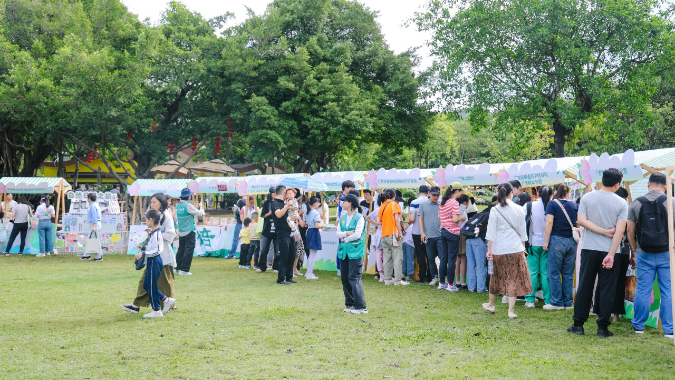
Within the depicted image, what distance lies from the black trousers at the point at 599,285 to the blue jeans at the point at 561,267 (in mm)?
1452

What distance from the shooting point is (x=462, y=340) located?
6.07 m

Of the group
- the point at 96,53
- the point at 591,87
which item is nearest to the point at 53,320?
the point at 96,53

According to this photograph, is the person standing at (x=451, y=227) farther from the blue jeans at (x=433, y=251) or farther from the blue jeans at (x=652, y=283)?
the blue jeans at (x=652, y=283)

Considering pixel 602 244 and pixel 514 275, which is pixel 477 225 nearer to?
pixel 514 275

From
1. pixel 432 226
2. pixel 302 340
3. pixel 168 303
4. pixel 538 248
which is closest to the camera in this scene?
pixel 302 340

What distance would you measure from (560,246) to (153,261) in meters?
5.58

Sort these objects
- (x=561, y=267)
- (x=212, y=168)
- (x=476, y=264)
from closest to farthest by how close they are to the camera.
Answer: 1. (x=561, y=267)
2. (x=476, y=264)
3. (x=212, y=168)

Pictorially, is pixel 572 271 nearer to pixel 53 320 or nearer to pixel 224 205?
pixel 53 320

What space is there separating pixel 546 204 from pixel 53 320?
7117mm

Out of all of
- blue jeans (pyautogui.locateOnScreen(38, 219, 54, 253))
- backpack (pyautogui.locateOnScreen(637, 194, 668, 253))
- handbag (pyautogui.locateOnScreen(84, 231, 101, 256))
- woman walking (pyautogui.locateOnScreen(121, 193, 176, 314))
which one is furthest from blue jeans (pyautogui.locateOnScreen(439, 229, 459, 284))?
blue jeans (pyautogui.locateOnScreen(38, 219, 54, 253))

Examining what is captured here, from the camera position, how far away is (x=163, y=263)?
734cm

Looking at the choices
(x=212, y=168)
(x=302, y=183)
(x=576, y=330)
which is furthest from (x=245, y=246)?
(x=212, y=168)

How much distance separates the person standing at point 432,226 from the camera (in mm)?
9938

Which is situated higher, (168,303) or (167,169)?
(167,169)
